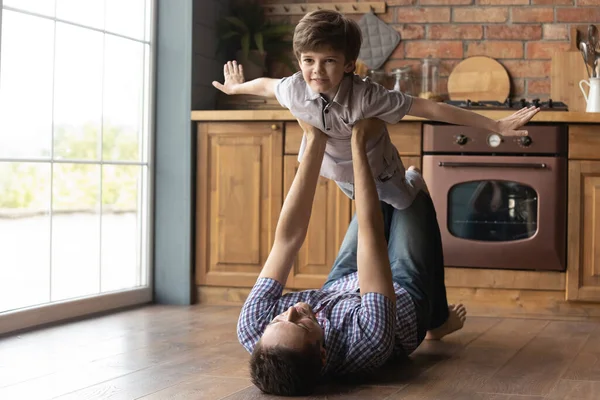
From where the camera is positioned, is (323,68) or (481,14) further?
(481,14)

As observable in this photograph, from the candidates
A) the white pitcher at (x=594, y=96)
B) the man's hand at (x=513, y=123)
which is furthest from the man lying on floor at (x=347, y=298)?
the white pitcher at (x=594, y=96)

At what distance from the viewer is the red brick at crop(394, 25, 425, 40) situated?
4.69 meters

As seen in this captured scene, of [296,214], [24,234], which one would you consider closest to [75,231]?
[24,234]

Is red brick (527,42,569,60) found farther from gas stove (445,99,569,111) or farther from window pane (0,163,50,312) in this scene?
window pane (0,163,50,312)

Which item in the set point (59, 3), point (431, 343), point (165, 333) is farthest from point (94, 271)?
point (431, 343)

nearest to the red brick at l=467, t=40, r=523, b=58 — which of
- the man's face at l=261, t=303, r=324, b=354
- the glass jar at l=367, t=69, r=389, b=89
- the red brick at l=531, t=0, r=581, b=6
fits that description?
the red brick at l=531, t=0, r=581, b=6

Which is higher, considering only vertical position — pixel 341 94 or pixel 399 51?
pixel 399 51

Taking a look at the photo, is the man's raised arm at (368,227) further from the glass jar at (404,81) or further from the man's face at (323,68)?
the glass jar at (404,81)

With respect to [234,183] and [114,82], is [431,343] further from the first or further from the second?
[114,82]

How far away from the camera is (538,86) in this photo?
457 cm

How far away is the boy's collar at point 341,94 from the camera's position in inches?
104

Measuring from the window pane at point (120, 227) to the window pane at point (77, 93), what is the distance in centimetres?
20

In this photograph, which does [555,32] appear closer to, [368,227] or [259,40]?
[259,40]

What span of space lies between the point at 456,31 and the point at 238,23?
1.18 meters
